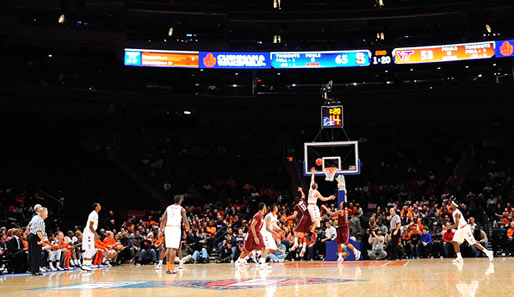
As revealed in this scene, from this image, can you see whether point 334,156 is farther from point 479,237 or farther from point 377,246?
point 479,237

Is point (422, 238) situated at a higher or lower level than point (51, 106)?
lower

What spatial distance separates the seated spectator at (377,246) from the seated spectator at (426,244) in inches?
60.7

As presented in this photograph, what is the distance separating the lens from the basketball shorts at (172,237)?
548 inches

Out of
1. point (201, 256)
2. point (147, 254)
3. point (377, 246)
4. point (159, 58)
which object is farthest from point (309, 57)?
point (147, 254)

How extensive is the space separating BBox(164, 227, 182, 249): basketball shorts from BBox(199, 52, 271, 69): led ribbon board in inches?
823

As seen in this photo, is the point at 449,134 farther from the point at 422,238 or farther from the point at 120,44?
the point at 120,44

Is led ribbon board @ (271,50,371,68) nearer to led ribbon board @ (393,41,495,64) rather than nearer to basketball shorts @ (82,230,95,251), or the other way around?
led ribbon board @ (393,41,495,64)

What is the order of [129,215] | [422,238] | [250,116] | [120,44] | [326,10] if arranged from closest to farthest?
[422,238], [129,215], [120,44], [326,10], [250,116]

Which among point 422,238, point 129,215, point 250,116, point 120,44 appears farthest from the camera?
point 250,116

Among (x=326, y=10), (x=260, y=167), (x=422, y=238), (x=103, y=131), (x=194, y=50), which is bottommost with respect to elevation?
(x=422, y=238)

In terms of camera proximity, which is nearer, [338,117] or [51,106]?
[338,117]

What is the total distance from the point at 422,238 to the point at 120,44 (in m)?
20.3

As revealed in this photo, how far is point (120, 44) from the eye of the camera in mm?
33656

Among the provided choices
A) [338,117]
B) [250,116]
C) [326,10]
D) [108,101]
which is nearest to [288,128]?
[250,116]
